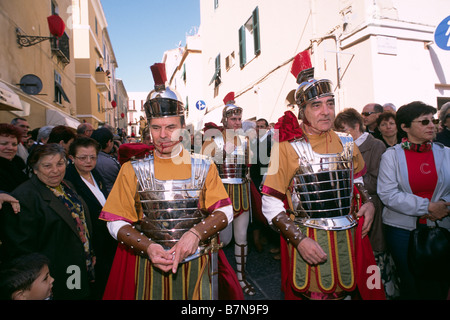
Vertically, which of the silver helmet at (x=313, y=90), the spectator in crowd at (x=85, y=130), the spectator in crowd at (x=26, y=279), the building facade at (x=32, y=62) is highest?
the building facade at (x=32, y=62)

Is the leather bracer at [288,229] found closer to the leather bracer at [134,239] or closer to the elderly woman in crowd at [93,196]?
the leather bracer at [134,239]

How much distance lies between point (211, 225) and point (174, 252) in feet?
0.94

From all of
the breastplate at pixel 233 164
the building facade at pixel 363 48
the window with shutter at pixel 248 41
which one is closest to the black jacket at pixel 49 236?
the breastplate at pixel 233 164

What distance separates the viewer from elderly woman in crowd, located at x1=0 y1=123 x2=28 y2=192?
2805 mm

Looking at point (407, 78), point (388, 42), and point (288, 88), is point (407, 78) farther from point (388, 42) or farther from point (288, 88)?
point (288, 88)

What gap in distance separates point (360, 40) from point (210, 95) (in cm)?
1350

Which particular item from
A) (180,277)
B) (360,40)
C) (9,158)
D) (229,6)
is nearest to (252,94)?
(229,6)

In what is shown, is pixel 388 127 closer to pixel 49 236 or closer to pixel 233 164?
pixel 233 164

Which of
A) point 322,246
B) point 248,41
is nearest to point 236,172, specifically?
point 322,246

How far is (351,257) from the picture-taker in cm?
214

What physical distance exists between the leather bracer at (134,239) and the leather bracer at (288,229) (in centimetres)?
95

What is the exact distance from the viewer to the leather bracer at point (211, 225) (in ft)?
5.90

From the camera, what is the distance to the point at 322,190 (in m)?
2.18

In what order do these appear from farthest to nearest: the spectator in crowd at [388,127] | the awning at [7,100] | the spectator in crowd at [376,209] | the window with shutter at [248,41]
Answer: the window with shutter at [248,41] < the awning at [7,100] < the spectator in crowd at [388,127] < the spectator in crowd at [376,209]
